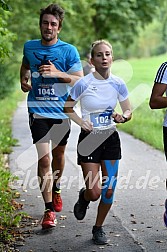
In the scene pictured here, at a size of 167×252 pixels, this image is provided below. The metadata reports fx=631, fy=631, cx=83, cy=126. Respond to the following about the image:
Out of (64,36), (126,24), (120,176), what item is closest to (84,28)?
(64,36)

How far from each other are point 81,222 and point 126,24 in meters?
21.6

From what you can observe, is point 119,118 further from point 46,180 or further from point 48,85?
point 46,180

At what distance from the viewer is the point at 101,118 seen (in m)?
6.20

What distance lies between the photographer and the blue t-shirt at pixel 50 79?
689cm

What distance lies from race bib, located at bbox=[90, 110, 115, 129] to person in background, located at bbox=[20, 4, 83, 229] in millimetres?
767

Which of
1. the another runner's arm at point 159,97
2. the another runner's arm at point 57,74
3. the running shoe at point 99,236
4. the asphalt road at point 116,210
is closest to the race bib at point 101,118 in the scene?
the another runner's arm at point 159,97

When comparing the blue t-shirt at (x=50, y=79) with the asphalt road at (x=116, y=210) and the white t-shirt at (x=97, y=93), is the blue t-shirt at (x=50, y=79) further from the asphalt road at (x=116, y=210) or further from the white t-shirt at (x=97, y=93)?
the asphalt road at (x=116, y=210)

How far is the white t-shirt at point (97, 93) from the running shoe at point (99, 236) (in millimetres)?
1149

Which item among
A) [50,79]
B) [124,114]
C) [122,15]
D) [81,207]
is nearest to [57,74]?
[50,79]

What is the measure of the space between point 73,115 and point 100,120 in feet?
1.02

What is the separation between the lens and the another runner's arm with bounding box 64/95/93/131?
241 inches

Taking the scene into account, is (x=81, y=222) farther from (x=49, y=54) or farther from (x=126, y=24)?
(x=126, y=24)

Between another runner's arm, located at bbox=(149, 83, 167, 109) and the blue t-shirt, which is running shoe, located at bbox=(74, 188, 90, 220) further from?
another runner's arm, located at bbox=(149, 83, 167, 109)

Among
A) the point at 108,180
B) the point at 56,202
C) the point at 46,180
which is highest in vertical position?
the point at 108,180
